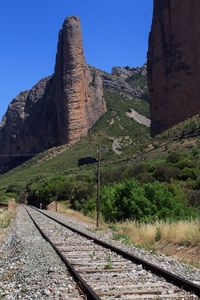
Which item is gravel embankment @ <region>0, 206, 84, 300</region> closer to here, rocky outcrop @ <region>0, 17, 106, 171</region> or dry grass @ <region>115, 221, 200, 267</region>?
dry grass @ <region>115, 221, 200, 267</region>

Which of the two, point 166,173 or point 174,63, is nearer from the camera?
point 166,173

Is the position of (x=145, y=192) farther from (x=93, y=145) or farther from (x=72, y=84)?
(x=72, y=84)

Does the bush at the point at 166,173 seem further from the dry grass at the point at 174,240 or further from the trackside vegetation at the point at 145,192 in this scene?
the dry grass at the point at 174,240

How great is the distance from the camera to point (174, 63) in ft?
372

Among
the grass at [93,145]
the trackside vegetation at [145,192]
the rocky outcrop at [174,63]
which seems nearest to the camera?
the trackside vegetation at [145,192]

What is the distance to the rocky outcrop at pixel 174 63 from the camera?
10775cm

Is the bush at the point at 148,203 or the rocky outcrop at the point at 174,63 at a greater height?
the rocky outcrop at the point at 174,63

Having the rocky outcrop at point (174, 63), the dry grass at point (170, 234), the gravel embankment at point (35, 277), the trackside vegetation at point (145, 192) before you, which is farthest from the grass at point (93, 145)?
the gravel embankment at point (35, 277)

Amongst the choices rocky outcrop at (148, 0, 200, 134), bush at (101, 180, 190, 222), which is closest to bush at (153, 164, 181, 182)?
bush at (101, 180, 190, 222)

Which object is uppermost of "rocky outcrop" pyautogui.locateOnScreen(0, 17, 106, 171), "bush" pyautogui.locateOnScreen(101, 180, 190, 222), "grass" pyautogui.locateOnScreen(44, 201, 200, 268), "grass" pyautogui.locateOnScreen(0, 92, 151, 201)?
"rocky outcrop" pyautogui.locateOnScreen(0, 17, 106, 171)

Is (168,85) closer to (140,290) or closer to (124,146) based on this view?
(124,146)

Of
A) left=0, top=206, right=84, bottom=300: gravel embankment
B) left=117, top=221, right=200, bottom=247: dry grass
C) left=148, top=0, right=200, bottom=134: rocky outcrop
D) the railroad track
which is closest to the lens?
the railroad track

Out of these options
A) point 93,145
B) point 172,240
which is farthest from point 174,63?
point 172,240

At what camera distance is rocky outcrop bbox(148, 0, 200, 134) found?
108m
